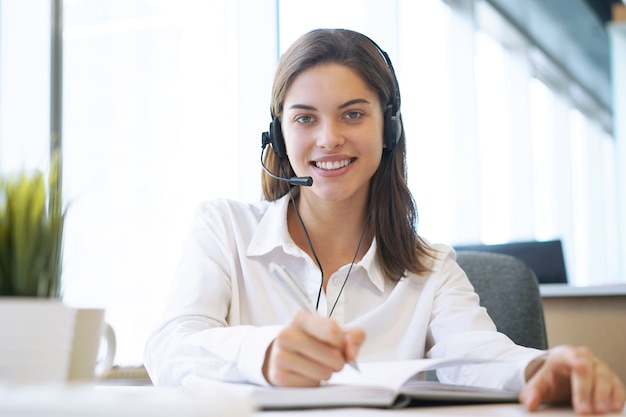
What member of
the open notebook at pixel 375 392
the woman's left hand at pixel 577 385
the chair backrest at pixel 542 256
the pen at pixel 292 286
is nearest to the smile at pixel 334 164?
the pen at pixel 292 286

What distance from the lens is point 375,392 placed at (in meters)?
0.79

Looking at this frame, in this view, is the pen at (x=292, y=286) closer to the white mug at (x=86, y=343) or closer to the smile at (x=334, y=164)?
the smile at (x=334, y=164)

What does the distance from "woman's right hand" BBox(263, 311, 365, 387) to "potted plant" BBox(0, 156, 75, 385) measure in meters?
0.24

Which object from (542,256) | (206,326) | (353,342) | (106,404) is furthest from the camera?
(542,256)

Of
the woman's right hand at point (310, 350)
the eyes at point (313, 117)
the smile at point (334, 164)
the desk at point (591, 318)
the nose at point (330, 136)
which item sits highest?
the eyes at point (313, 117)

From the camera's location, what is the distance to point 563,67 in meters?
8.52

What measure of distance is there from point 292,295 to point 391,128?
391 millimetres

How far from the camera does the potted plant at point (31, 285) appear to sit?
2.20ft

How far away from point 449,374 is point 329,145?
48 centimetres

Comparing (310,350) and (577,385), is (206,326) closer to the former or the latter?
(310,350)

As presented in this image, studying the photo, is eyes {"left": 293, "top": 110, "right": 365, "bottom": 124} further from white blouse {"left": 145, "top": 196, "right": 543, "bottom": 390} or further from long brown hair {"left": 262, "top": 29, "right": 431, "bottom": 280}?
white blouse {"left": 145, "top": 196, "right": 543, "bottom": 390}

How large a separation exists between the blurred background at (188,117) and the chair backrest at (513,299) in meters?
0.28

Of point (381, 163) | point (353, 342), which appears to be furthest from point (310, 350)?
point (381, 163)

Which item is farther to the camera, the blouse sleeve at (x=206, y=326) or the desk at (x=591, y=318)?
the desk at (x=591, y=318)
